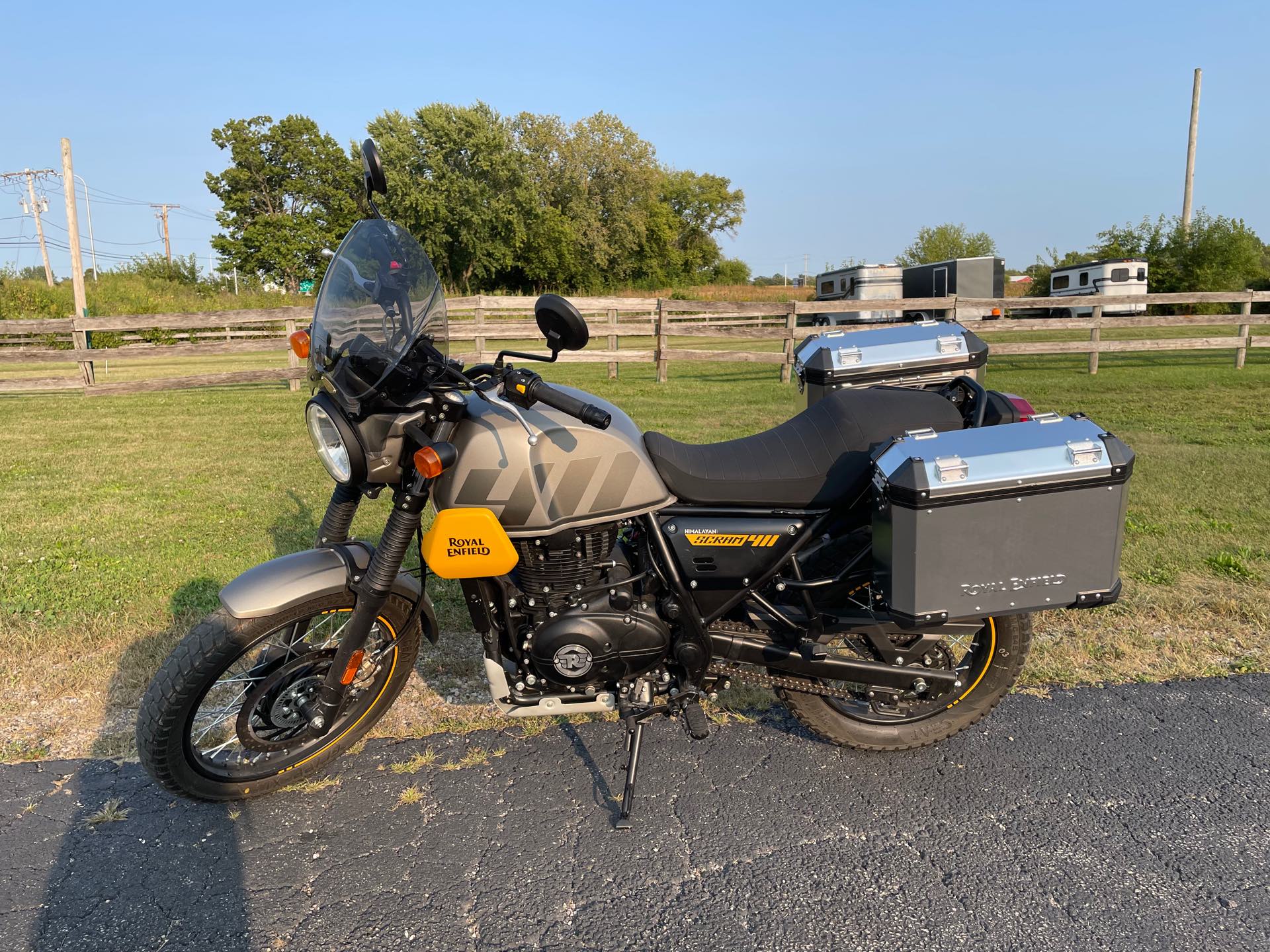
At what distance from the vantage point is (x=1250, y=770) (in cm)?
288

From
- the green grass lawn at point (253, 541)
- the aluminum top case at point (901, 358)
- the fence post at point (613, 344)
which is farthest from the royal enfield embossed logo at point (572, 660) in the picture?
the fence post at point (613, 344)

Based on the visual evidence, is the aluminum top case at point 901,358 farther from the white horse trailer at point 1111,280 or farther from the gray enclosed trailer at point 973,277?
the white horse trailer at point 1111,280

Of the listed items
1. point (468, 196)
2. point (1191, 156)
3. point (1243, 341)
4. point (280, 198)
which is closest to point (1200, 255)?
point (1191, 156)

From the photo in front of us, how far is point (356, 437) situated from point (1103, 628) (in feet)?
11.5

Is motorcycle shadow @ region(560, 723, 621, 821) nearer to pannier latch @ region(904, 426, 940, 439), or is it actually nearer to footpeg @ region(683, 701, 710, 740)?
footpeg @ region(683, 701, 710, 740)

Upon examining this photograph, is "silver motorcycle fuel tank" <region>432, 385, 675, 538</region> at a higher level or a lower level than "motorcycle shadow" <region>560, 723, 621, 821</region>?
higher

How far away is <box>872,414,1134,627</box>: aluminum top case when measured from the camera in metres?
2.29

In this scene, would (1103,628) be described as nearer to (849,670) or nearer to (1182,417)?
(849,670)

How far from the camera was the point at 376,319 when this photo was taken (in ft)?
7.93

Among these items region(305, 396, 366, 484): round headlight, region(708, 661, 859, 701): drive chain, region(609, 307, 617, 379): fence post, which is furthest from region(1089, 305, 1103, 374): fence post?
region(305, 396, 366, 484): round headlight

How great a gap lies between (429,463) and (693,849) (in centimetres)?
139

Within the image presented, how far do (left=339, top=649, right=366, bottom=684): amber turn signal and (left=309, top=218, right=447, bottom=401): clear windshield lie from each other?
846 mm

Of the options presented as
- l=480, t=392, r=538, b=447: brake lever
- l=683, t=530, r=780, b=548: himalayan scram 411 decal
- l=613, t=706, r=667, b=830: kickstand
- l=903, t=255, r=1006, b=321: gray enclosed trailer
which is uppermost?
l=903, t=255, r=1006, b=321: gray enclosed trailer

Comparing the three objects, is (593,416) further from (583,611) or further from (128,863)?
(128,863)
